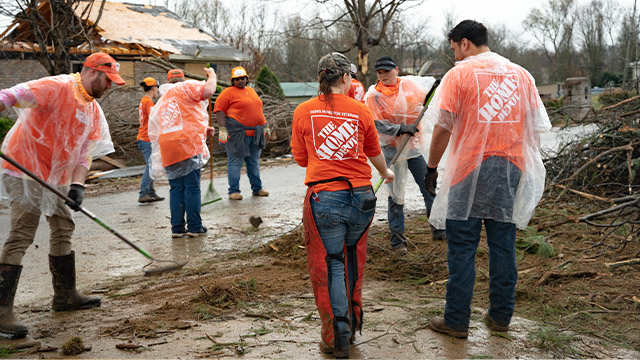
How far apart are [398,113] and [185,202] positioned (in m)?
2.73

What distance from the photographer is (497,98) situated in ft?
12.0

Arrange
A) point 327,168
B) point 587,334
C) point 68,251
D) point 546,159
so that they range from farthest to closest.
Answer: point 546,159 → point 68,251 → point 587,334 → point 327,168

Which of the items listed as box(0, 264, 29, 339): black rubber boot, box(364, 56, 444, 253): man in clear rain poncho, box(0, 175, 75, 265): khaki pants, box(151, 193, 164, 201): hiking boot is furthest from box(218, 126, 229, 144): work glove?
box(0, 264, 29, 339): black rubber boot

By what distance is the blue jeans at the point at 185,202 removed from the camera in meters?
6.86

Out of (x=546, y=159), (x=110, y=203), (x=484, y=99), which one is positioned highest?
(x=484, y=99)

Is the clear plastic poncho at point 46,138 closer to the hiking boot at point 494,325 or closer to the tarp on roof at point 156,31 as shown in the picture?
the hiking boot at point 494,325

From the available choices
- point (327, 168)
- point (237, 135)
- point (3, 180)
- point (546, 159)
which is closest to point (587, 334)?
point (327, 168)

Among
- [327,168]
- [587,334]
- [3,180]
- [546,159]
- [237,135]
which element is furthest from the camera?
[237,135]

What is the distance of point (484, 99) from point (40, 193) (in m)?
3.04

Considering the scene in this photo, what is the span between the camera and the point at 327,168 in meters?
3.48

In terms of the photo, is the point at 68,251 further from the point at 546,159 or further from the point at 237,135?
the point at 546,159

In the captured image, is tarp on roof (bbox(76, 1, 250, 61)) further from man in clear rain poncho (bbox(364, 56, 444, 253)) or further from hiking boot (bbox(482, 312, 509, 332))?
hiking boot (bbox(482, 312, 509, 332))

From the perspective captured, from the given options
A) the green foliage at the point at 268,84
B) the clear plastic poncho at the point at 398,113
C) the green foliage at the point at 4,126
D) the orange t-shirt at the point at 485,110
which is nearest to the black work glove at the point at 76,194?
the orange t-shirt at the point at 485,110

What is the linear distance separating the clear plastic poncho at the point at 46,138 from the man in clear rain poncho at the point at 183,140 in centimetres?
238
